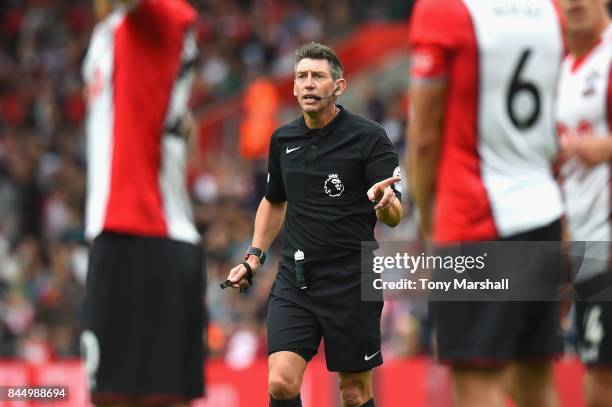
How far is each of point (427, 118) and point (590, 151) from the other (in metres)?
0.62

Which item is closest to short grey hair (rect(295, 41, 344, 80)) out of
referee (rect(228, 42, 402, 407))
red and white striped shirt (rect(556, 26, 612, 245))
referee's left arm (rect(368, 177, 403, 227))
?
referee (rect(228, 42, 402, 407))

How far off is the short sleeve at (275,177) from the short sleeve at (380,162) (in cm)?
47

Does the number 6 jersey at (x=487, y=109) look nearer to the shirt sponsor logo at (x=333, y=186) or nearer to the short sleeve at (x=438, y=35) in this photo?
the short sleeve at (x=438, y=35)

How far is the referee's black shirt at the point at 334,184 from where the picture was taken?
18.6ft

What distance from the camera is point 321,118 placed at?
5789 mm

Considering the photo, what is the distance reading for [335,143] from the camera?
18.8 feet

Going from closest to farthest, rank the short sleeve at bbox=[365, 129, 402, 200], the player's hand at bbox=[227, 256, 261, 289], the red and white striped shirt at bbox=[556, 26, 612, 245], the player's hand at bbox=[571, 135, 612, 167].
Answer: the player's hand at bbox=[571, 135, 612, 167]
the player's hand at bbox=[227, 256, 261, 289]
the short sleeve at bbox=[365, 129, 402, 200]
the red and white striped shirt at bbox=[556, 26, 612, 245]

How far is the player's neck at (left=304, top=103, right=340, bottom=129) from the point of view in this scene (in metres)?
5.77

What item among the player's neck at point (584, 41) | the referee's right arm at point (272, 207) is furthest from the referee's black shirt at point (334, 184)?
the player's neck at point (584, 41)

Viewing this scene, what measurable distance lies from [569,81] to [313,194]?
1.36m

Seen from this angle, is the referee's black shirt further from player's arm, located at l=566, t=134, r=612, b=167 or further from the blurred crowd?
the blurred crowd

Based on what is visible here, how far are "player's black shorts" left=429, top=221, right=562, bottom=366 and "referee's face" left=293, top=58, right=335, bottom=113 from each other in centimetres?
139

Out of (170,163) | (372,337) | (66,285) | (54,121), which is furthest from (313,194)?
(54,121)

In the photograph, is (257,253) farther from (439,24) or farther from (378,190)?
(439,24)
